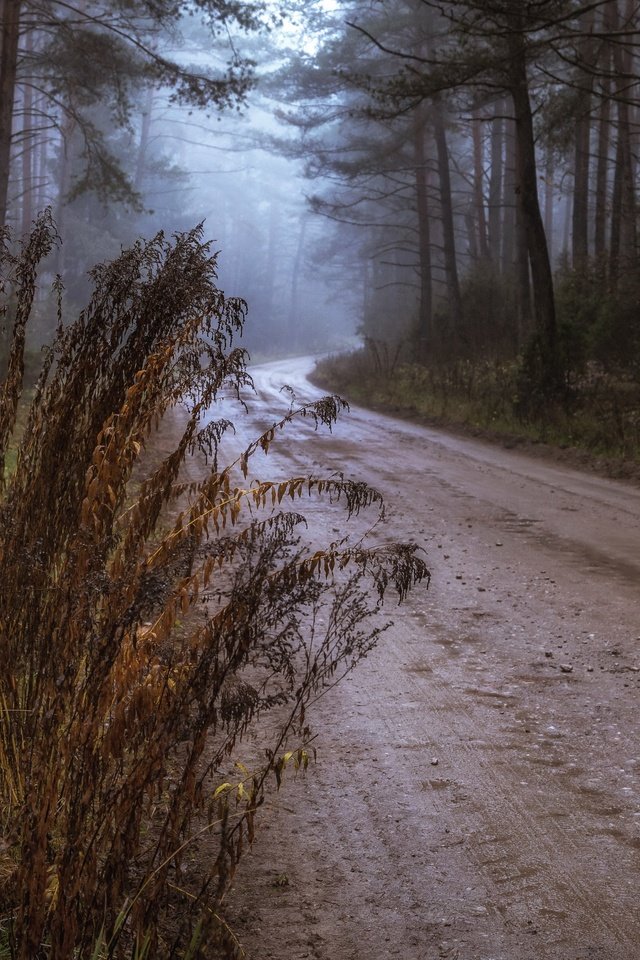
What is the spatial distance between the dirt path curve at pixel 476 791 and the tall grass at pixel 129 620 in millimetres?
331

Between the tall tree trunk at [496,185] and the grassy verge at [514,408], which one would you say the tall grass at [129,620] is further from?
the tall tree trunk at [496,185]

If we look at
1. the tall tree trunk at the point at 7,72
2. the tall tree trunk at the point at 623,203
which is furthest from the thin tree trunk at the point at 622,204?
the tall tree trunk at the point at 7,72

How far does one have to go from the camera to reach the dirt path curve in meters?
2.71

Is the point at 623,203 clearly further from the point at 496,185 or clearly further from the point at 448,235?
the point at 496,185

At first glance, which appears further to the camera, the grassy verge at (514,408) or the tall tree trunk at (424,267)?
the tall tree trunk at (424,267)

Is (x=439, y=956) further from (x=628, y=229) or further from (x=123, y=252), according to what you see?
(x=628, y=229)

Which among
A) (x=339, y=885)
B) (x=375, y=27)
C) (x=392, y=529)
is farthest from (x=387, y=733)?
(x=375, y=27)

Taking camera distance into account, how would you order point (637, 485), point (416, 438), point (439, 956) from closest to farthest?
1. point (439, 956)
2. point (637, 485)
3. point (416, 438)

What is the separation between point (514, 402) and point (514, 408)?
11 centimetres

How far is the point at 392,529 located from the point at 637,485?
4.65 metres

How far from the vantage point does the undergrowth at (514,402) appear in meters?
14.0

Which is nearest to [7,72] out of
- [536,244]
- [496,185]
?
[536,244]

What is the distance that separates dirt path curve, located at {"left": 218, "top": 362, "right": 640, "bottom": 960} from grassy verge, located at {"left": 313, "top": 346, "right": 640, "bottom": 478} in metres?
6.74

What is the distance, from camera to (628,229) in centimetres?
1933
